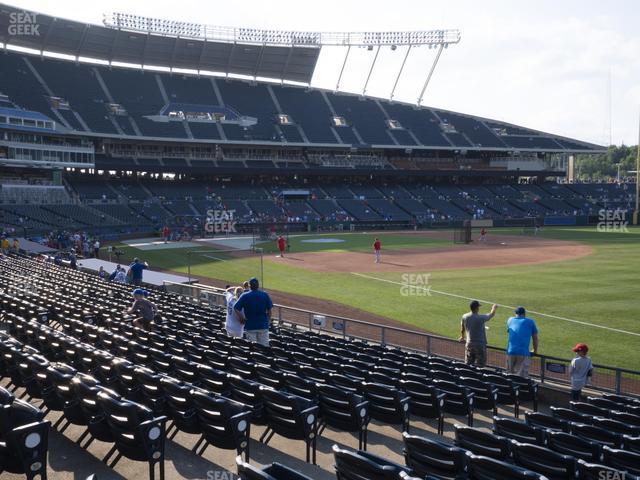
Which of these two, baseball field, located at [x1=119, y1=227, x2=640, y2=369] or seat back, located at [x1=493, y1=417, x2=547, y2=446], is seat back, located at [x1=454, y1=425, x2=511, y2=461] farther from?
baseball field, located at [x1=119, y1=227, x2=640, y2=369]

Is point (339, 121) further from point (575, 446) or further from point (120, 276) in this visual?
point (575, 446)

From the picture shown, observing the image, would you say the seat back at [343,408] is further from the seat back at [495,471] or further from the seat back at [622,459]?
the seat back at [622,459]

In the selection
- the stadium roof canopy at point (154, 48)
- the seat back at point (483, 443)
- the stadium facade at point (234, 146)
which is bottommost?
the seat back at point (483, 443)

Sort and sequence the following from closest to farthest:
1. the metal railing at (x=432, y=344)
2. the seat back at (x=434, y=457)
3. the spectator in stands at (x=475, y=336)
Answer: the seat back at (x=434, y=457) < the metal railing at (x=432, y=344) < the spectator in stands at (x=475, y=336)

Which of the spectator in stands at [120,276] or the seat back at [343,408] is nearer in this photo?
the seat back at [343,408]

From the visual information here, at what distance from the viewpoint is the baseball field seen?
66.8 feet

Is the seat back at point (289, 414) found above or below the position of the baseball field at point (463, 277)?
above

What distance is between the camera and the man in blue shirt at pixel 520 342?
38.5ft

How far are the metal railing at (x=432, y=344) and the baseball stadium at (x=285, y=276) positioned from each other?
96mm

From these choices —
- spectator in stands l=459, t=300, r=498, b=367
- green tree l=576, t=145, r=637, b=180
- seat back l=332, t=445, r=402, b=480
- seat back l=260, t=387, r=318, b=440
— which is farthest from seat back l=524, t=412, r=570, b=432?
green tree l=576, t=145, r=637, b=180

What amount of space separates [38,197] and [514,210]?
58.0 meters

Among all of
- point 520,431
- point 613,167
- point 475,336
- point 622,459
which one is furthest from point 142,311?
point 613,167

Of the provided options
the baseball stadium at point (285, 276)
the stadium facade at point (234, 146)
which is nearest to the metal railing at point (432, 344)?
the baseball stadium at point (285, 276)

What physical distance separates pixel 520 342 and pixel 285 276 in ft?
73.7
